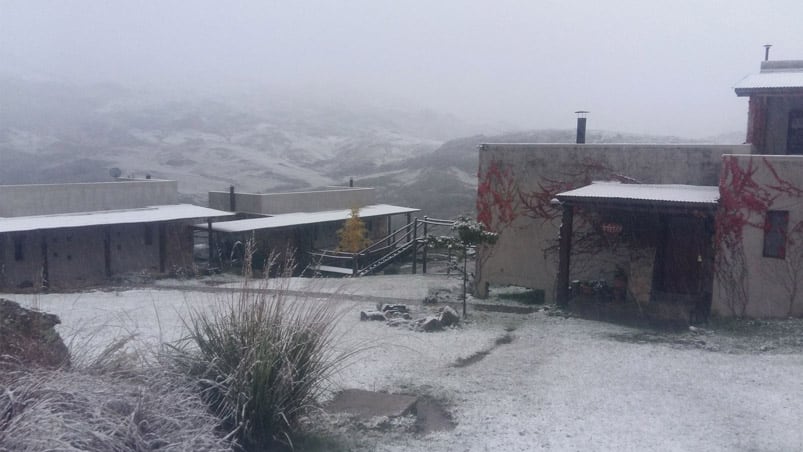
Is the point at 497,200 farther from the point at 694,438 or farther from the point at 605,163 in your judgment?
the point at 694,438

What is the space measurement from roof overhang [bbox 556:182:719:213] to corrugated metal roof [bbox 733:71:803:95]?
622cm

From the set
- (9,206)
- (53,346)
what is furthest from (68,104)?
(53,346)

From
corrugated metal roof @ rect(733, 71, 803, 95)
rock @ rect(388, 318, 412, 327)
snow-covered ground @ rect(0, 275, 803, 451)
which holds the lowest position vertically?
rock @ rect(388, 318, 412, 327)

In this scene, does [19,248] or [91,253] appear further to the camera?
[91,253]

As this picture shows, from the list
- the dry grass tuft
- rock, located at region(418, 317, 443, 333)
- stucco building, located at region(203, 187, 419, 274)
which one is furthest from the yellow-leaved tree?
the dry grass tuft

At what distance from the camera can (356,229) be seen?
1262 inches

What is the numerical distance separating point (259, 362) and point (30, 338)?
6.76ft

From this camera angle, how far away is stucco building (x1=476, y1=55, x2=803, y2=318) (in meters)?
13.9

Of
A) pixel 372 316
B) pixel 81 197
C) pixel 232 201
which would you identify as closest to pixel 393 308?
pixel 372 316

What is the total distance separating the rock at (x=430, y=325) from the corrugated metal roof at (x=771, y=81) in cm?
1305

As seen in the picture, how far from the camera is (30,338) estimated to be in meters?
6.30

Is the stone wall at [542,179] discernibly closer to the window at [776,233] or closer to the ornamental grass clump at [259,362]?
the window at [776,233]

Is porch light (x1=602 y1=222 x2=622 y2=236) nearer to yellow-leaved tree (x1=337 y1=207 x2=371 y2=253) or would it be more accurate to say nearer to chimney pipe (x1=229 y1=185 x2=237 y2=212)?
yellow-leaved tree (x1=337 y1=207 x2=371 y2=253)

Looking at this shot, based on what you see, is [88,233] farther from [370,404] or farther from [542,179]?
[370,404]
